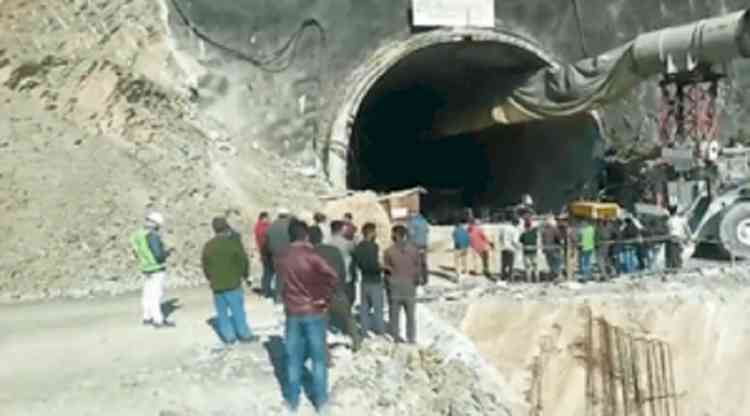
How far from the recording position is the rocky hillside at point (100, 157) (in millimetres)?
17688

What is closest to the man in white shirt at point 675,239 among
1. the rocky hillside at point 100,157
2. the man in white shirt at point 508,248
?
the man in white shirt at point 508,248

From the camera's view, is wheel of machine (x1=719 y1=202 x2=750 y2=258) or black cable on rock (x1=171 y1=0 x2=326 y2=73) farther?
black cable on rock (x1=171 y1=0 x2=326 y2=73)

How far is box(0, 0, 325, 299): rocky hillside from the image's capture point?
17.7m

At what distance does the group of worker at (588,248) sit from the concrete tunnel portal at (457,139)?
5926 millimetres

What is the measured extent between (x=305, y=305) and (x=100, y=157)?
10.2 metres

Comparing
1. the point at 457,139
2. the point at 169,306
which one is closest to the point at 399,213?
the point at 169,306

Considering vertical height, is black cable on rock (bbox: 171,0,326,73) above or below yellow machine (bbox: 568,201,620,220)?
above

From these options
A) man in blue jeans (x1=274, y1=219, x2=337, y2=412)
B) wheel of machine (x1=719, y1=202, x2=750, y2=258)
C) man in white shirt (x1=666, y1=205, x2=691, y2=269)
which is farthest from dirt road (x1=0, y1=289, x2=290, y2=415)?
wheel of machine (x1=719, y1=202, x2=750, y2=258)

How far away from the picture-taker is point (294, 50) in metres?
26.0

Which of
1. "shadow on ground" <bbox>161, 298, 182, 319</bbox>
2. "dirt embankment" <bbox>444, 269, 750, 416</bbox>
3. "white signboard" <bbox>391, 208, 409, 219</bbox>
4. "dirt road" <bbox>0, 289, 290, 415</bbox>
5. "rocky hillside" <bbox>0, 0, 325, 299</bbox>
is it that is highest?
"rocky hillside" <bbox>0, 0, 325, 299</bbox>

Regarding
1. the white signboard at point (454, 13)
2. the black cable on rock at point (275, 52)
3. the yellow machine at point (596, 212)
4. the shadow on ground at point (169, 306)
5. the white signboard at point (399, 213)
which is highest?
the white signboard at point (454, 13)

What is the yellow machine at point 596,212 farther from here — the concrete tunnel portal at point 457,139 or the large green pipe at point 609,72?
the concrete tunnel portal at point 457,139

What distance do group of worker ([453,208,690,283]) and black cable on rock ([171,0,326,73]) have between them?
6.91 m

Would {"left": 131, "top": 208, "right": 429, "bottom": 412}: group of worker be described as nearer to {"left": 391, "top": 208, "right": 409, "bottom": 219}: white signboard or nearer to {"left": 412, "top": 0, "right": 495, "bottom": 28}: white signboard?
{"left": 391, "top": 208, "right": 409, "bottom": 219}: white signboard
